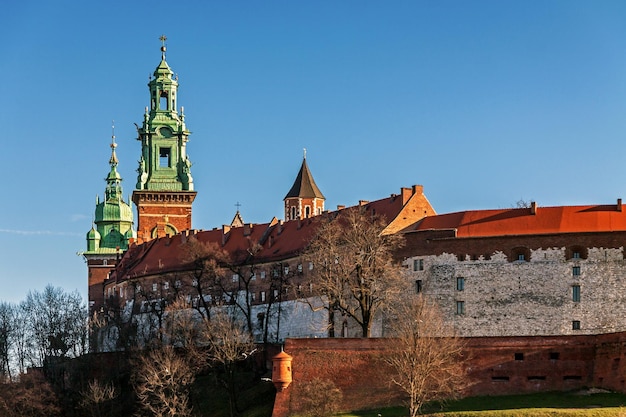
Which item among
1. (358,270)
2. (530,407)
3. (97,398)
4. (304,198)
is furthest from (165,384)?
(304,198)

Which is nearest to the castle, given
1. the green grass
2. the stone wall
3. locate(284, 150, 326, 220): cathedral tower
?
the stone wall

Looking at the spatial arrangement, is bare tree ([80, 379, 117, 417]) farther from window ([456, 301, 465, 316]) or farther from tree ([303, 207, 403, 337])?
window ([456, 301, 465, 316])

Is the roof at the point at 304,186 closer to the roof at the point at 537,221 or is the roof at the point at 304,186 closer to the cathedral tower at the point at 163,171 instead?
the cathedral tower at the point at 163,171

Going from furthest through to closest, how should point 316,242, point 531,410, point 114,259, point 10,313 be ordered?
point 114,259, point 10,313, point 316,242, point 531,410

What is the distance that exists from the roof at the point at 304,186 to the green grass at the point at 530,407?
53799 mm

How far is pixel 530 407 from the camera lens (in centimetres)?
7150

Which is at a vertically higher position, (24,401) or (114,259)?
(114,259)

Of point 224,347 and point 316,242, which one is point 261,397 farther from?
point 316,242

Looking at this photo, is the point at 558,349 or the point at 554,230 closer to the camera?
the point at 558,349

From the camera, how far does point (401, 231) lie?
90.1 metres

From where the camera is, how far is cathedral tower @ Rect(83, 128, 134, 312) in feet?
449

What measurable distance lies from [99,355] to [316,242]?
18.7m

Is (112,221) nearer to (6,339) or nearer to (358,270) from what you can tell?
(6,339)

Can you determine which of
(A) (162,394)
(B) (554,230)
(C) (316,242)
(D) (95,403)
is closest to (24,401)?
(D) (95,403)
